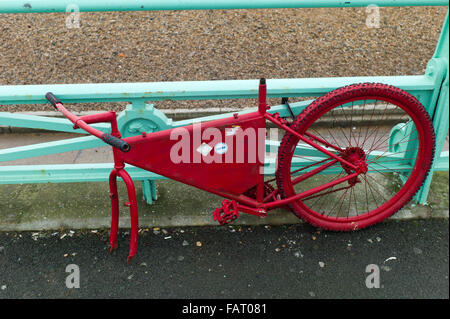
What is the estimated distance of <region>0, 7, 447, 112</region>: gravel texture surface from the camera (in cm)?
531

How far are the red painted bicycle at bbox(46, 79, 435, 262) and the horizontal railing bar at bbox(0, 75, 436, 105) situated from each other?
137mm

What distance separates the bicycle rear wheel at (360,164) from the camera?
267 cm

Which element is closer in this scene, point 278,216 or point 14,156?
point 14,156

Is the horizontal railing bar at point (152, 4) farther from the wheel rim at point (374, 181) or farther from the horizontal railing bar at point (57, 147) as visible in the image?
the horizontal railing bar at point (57, 147)

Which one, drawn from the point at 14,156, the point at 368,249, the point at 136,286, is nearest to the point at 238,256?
the point at 136,286

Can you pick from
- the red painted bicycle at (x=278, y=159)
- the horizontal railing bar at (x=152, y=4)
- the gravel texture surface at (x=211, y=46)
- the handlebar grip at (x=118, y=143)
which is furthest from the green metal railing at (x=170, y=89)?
the gravel texture surface at (x=211, y=46)

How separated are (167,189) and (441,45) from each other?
2.24m

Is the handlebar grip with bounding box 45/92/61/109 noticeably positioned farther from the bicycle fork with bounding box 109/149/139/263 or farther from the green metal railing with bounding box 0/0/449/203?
the bicycle fork with bounding box 109/149/139/263

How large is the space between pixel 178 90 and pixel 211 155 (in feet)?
1.51

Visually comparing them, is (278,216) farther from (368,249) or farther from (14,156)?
(14,156)

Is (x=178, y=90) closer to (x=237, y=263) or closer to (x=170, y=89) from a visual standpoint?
(x=170, y=89)

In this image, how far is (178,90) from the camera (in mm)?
2713

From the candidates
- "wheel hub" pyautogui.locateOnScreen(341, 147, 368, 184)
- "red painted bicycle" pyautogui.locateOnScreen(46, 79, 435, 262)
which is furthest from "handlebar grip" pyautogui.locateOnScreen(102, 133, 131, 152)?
"wheel hub" pyautogui.locateOnScreen(341, 147, 368, 184)
